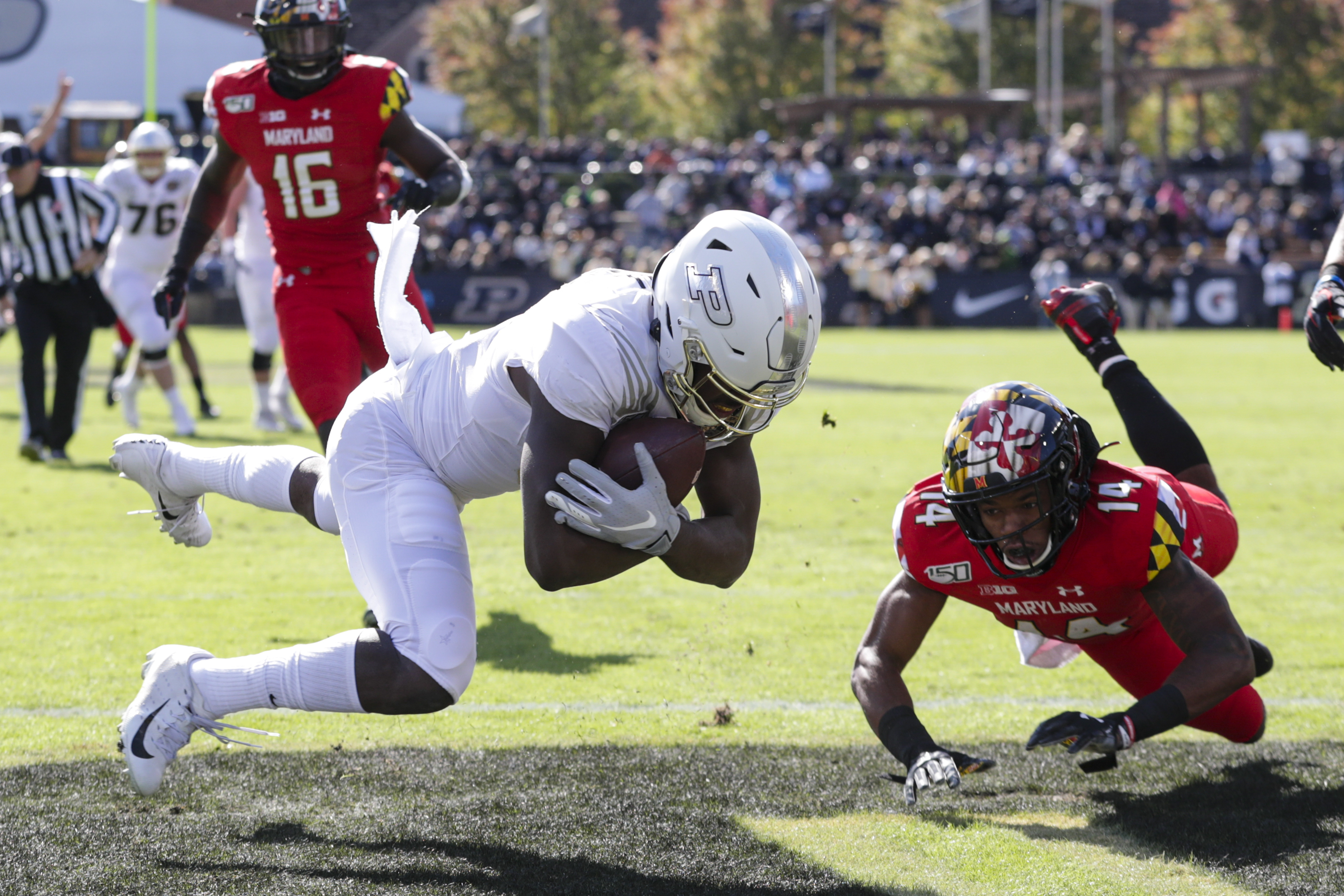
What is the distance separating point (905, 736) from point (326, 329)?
2.88 m

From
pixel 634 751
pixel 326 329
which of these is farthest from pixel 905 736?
pixel 326 329

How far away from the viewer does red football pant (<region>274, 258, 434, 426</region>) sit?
5090 millimetres

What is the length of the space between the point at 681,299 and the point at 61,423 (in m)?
7.00

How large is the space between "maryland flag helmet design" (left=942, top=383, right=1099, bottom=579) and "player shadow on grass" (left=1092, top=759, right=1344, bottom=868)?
2.11 ft

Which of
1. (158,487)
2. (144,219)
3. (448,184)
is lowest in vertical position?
(158,487)

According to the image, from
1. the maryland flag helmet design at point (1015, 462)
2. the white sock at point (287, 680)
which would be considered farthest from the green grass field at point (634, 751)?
the maryland flag helmet design at point (1015, 462)

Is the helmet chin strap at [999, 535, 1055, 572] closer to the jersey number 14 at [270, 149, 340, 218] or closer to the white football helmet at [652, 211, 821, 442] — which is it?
the white football helmet at [652, 211, 821, 442]

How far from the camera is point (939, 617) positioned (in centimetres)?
541

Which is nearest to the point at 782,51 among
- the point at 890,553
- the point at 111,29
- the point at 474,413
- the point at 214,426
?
the point at 111,29

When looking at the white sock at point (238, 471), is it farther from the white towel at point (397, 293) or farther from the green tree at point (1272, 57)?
the green tree at point (1272, 57)

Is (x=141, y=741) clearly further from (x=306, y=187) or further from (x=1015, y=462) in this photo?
(x=306, y=187)

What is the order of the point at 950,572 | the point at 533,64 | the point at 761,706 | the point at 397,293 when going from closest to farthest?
1. the point at 950,572
2. the point at 397,293
3. the point at 761,706
4. the point at 533,64

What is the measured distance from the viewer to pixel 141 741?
125 inches

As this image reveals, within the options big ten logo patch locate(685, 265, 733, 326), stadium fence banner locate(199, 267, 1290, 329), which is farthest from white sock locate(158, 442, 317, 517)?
stadium fence banner locate(199, 267, 1290, 329)
